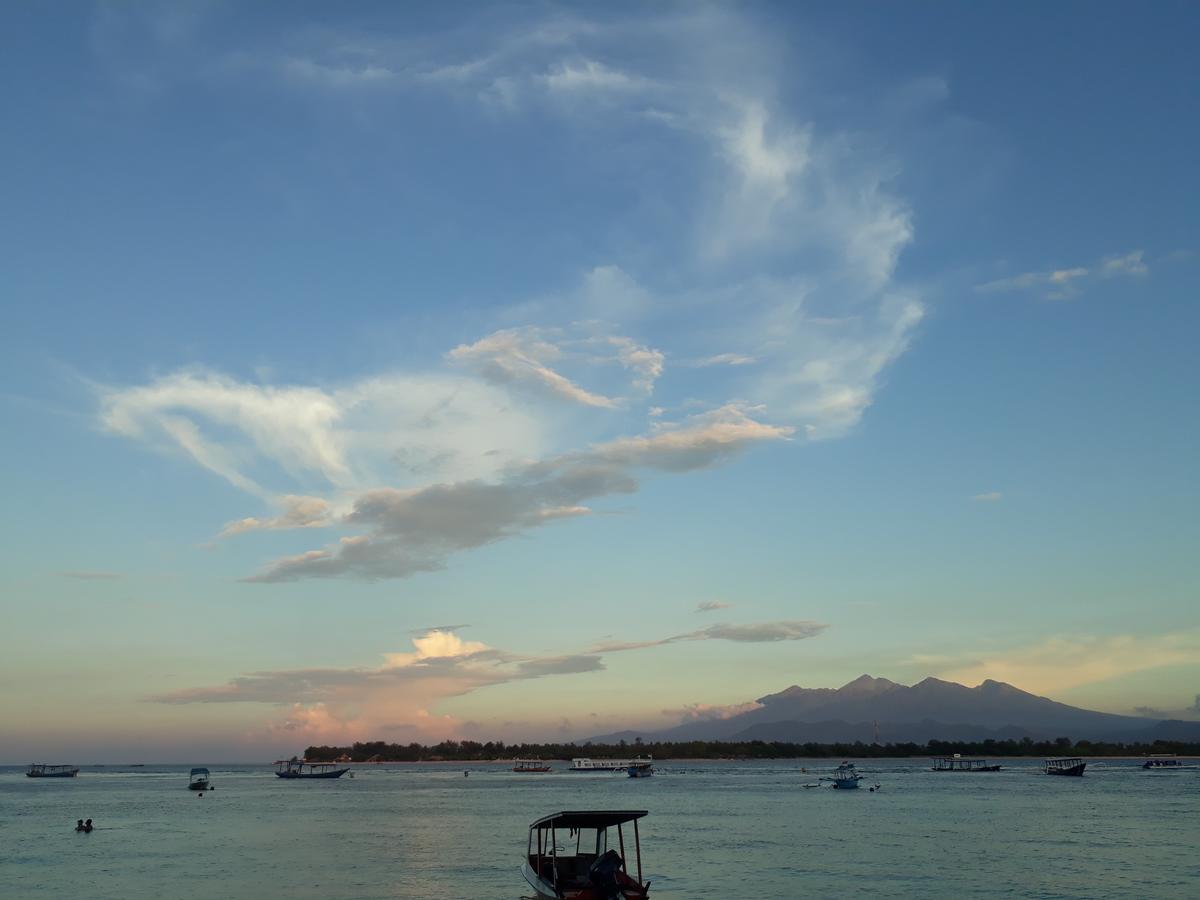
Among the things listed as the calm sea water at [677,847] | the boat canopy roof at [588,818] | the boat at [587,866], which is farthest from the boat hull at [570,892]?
the calm sea water at [677,847]

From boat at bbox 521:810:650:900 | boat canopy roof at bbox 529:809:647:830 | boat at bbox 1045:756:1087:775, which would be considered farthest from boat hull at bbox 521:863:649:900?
boat at bbox 1045:756:1087:775

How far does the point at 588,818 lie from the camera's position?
3581 centimetres

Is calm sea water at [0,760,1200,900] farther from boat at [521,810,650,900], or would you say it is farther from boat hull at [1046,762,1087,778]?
boat hull at [1046,762,1087,778]

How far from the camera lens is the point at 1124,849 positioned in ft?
188

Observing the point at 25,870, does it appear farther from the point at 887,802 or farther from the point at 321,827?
the point at 887,802

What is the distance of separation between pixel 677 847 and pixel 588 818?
27199mm

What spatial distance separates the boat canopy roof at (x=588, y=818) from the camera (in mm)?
35031

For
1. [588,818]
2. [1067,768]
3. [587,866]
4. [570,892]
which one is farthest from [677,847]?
[1067,768]

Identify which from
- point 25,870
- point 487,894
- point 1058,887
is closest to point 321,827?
point 25,870

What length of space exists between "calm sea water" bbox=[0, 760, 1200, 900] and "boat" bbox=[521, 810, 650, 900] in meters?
5.63

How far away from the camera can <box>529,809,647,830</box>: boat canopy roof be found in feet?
115

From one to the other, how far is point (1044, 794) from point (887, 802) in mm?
21060

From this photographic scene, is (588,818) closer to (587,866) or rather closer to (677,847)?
(587,866)

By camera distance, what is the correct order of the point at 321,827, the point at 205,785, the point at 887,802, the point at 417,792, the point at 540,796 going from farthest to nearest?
1. the point at 205,785
2. the point at 417,792
3. the point at 540,796
4. the point at 887,802
5. the point at 321,827
